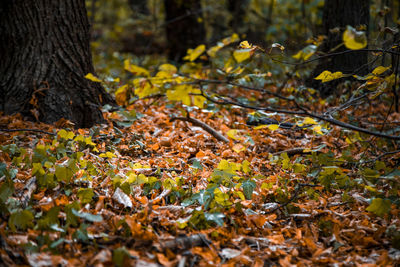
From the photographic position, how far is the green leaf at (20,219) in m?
1.52

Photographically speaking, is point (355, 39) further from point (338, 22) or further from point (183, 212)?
point (338, 22)

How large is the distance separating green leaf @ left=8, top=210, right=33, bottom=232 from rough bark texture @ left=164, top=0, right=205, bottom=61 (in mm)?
5669

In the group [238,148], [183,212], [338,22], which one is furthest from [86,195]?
[338,22]

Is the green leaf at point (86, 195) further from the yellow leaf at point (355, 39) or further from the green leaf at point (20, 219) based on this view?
the yellow leaf at point (355, 39)

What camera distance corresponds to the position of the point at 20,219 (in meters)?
1.53

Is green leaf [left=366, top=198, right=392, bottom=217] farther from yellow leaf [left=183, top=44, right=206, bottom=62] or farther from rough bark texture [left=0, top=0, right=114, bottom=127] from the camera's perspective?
rough bark texture [left=0, top=0, right=114, bottom=127]

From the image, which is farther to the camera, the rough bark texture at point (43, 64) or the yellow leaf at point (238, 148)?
the rough bark texture at point (43, 64)

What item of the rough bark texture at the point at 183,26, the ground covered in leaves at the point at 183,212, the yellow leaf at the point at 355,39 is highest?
the rough bark texture at the point at 183,26

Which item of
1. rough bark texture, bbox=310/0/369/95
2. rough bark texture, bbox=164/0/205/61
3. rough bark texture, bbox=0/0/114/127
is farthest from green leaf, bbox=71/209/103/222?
rough bark texture, bbox=164/0/205/61

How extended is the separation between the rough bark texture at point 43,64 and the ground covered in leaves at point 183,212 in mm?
464

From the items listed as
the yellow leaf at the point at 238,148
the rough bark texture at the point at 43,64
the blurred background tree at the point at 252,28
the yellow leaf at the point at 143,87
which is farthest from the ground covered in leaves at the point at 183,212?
the blurred background tree at the point at 252,28

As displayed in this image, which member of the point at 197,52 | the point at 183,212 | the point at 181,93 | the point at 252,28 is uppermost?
the point at 252,28

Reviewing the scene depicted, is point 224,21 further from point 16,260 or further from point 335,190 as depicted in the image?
point 16,260

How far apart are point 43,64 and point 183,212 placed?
2225 mm
